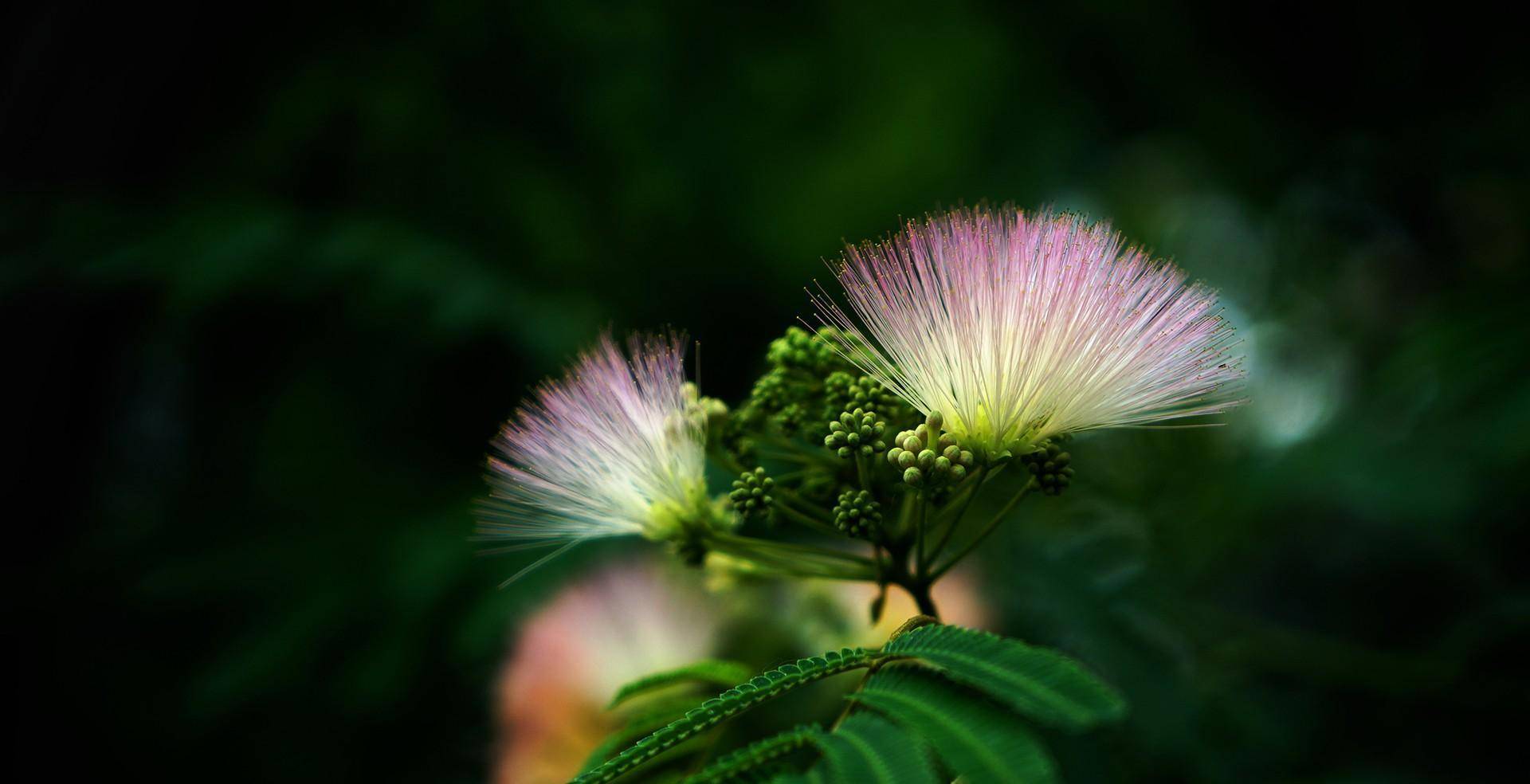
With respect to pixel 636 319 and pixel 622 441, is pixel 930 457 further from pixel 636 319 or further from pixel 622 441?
pixel 636 319

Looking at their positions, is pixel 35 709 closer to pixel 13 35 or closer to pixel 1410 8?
pixel 13 35

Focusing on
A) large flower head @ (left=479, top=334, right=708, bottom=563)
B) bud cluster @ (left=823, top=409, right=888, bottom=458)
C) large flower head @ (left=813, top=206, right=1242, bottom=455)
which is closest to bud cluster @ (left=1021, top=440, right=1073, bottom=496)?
large flower head @ (left=813, top=206, right=1242, bottom=455)

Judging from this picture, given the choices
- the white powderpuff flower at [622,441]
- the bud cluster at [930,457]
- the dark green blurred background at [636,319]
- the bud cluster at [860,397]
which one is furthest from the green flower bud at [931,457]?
the dark green blurred background at [636,319]

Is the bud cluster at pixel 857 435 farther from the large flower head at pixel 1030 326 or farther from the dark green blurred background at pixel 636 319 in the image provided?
the dark green blurred background at pixel 636 319

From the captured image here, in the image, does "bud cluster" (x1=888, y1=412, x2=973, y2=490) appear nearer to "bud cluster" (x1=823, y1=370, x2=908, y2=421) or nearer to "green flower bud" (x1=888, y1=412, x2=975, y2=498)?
"green flower bud" (x1=888, y1=412, x2=975, y2=498)

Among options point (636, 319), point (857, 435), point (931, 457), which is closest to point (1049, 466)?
point (931, 457)
